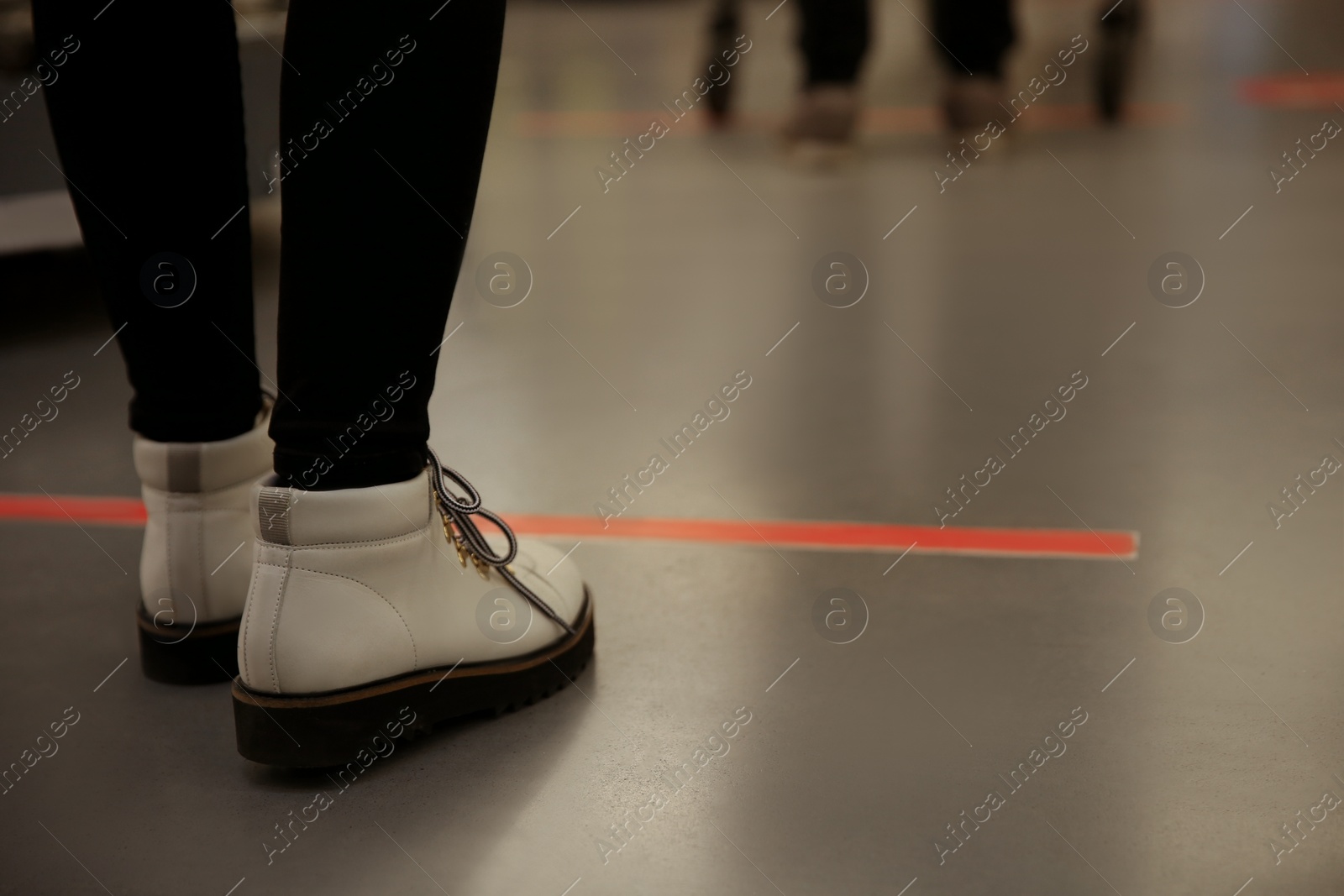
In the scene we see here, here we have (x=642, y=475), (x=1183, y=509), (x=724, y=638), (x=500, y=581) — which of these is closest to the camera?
(x=500, y=581)

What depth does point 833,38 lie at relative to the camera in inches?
132

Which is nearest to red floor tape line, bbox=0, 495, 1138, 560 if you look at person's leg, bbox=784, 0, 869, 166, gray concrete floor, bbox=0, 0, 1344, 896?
gray concrete floor, bbox=0, 0, 1344, 896

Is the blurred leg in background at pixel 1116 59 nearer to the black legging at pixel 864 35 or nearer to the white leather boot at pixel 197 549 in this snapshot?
the black legging at pixel 864 35

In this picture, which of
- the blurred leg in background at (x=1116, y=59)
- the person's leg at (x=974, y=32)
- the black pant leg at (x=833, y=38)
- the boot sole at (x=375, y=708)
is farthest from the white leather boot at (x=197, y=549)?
the blurred leg in background at (x=1116, y=59)

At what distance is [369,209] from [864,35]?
9.58ft

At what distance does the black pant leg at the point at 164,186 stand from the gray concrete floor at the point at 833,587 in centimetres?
28

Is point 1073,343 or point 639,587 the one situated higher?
point 1073,343

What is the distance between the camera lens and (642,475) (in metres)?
1.51

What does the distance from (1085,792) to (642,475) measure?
75cm

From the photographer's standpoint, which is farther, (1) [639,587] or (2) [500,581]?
(1) [639,587]

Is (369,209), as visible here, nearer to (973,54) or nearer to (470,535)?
(470,535)

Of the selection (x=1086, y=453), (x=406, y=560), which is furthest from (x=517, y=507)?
(x=1086, y=453)

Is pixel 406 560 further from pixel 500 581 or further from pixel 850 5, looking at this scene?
pixel 850 5

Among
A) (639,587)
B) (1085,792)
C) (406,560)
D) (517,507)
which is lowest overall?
(517,507)
